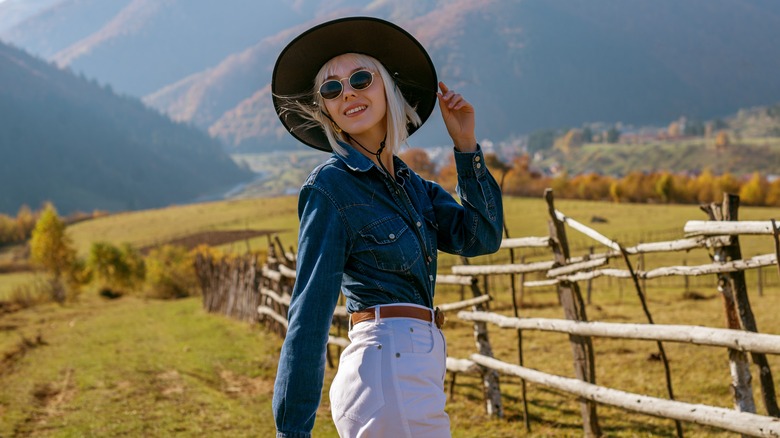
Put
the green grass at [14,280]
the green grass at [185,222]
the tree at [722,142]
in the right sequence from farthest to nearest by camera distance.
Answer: the tree at [722,142]
the green grass at [185,222]
the green grass at [14,280]

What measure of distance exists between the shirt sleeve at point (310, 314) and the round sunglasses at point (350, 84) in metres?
0.34

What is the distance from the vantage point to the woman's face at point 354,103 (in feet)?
6.25

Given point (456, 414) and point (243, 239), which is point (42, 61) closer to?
point (243, 239)

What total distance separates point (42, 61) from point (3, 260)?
520 feet

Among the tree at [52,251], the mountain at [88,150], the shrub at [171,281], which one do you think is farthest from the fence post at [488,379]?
the mountain at [88,150]

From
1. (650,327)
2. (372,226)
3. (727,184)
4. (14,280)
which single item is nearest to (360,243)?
(372,226)

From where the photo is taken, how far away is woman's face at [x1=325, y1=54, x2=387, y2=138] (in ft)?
6.25

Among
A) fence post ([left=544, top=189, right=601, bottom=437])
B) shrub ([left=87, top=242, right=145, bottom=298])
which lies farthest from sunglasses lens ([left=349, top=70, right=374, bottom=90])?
shrub ([left=87, top=242, right=145, bottom=298])

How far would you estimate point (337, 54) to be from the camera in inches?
A: 78.0

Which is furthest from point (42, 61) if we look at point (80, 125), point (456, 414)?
point (456, 414)

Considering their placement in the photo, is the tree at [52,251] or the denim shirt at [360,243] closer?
the denim shirt at [360,243]

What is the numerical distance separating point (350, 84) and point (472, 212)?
525mm

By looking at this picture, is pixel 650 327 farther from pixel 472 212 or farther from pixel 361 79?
pixel 361 79

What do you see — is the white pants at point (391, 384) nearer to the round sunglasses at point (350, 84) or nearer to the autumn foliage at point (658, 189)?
the round sunglasses at point (350, 84)
